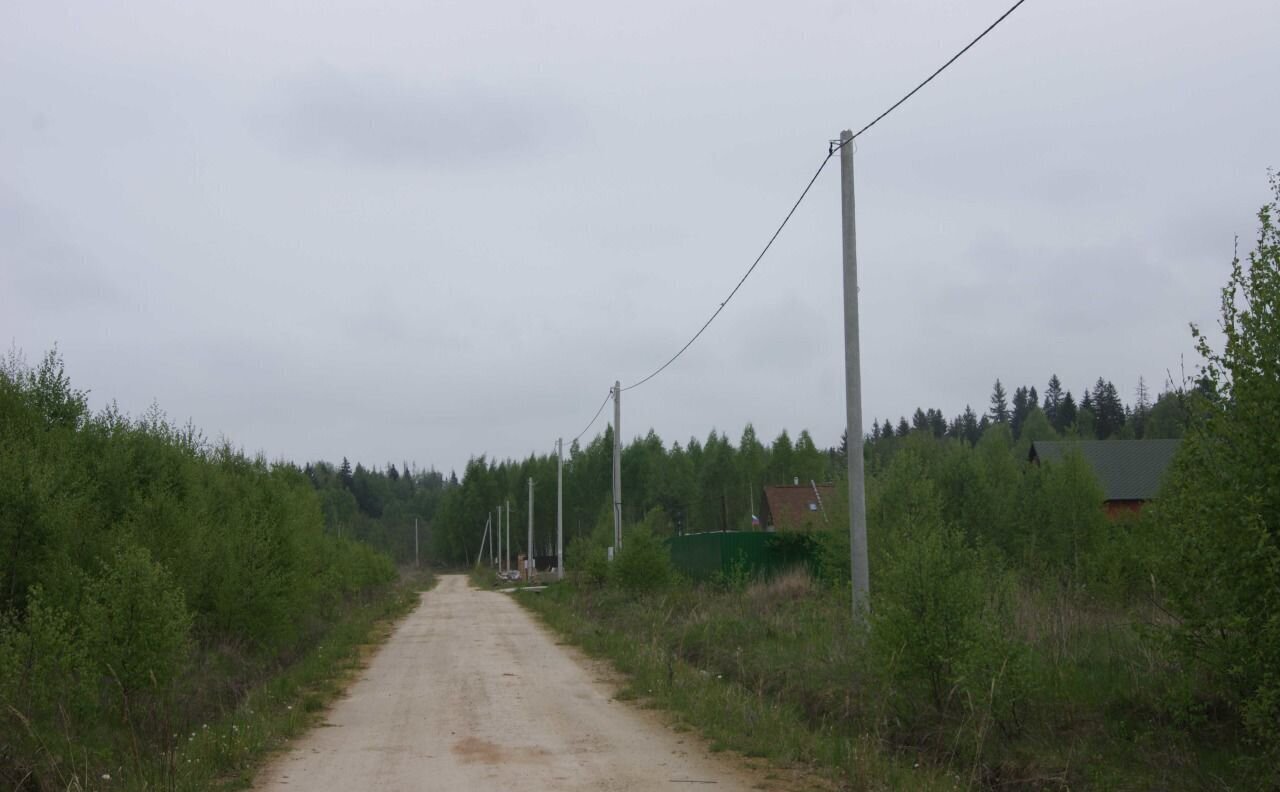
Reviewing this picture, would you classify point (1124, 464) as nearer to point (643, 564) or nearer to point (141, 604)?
point (643, 564)

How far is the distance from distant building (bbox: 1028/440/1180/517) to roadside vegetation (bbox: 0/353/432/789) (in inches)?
1277

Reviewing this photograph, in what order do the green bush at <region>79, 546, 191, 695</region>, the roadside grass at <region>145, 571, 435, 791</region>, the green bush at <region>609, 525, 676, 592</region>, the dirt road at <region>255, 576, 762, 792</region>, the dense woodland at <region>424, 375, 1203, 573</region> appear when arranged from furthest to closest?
the dense woodland at <region>424, 375, 1203, 573</region> → the green bush at <region>609, 525, 676, 592</region> → the green bush at <region>79, 546, 191, 695</region> → the dirt road at <region>255, 576, 762, 792</region> → the roadside grass at <region>145, 571, 435, 791</region>

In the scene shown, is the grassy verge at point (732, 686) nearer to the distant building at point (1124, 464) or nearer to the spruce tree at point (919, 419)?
the distant building at point (1124, 464)

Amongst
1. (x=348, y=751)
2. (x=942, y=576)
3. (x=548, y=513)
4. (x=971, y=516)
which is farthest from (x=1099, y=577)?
(x=548, y=513)

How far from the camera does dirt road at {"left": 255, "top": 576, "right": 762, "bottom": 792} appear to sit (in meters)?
9.34

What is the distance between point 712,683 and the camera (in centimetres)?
1484

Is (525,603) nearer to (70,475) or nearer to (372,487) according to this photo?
(70,475)

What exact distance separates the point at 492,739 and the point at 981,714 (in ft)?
16.4

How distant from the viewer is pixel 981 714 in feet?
34.1

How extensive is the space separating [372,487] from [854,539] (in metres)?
A: 165

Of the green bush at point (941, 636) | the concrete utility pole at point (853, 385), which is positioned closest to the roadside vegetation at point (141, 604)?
the green bush at point (941, 636)

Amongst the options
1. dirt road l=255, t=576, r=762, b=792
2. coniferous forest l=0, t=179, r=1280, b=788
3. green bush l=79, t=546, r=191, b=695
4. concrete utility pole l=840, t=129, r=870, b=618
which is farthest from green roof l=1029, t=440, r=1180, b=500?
green bush l=79, t=546, r=191, b=695

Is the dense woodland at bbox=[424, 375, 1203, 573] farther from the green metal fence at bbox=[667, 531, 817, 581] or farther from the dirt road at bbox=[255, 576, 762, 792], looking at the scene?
the dirt road at bbox=[255, 576, 762, 792]

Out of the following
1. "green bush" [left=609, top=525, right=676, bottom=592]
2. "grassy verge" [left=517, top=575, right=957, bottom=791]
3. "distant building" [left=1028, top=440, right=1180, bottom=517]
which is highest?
"distant building" [left=1028, top=440, right=1180, bottom=517]
